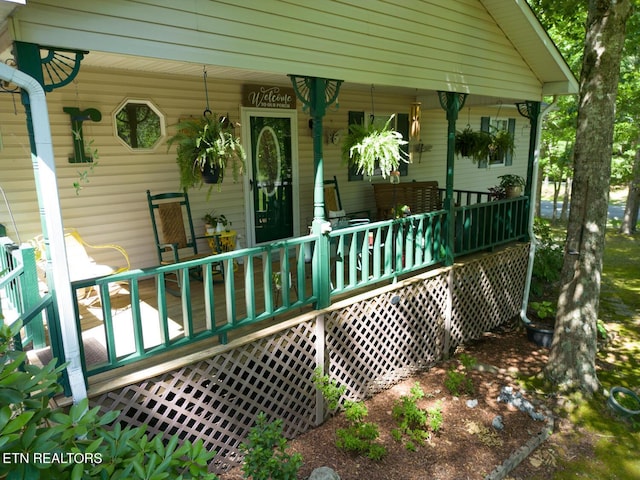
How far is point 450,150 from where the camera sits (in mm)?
5945

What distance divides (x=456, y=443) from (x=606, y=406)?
6.32 ft

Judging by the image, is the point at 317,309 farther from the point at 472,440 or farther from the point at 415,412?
the point at 472,440

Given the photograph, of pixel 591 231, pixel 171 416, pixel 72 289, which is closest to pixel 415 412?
pixel 171 416

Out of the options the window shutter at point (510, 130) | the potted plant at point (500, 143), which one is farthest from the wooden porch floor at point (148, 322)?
the window shutter at point (510, 130)

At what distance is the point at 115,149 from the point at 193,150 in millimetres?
1542

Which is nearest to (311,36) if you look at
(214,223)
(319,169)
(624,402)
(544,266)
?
(319,169)

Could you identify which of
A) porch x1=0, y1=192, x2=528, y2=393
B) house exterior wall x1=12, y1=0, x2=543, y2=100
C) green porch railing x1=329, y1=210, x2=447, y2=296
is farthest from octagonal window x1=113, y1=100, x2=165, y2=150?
green porch railing x1=329, y1=210, x2=447, y2=296

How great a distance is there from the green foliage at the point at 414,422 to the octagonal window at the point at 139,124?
13.4 ft

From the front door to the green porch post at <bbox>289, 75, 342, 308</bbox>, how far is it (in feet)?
6.83

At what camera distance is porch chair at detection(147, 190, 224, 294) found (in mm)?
5523

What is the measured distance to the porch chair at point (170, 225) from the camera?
5523mm

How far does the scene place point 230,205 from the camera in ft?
20.9

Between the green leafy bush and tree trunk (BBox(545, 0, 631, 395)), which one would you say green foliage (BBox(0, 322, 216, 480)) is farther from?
tree trunk (BBox(545, 0, 631, 395))

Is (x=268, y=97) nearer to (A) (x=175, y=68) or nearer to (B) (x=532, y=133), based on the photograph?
(A) (x=175, y=68)
